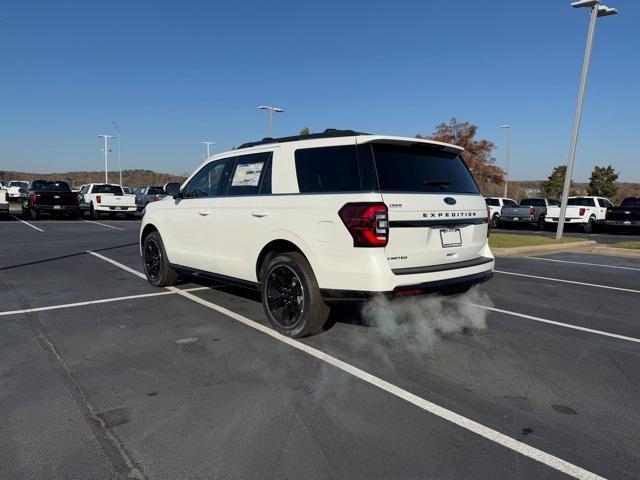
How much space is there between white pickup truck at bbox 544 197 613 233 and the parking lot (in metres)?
19.3

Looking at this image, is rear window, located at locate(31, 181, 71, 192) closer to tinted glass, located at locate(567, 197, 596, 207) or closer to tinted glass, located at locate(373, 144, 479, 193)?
tinted glass, located at locate(373, 144, 479, 193)

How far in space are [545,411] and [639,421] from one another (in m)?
0.59

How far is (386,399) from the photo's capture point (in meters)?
3.49

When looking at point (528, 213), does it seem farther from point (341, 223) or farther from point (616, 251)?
point (341, 223)

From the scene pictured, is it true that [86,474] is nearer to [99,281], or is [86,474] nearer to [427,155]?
[427,155]

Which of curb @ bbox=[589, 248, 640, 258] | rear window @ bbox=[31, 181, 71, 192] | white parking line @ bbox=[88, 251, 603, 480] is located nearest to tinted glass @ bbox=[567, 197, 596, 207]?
curb @ bbox=[589, 248, 640, 258]

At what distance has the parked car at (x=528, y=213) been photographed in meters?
25.2

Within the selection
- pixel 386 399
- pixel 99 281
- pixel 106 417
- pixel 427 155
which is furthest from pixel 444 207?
pixel 99 281

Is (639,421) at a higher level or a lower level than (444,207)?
lower

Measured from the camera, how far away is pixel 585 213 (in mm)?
23594

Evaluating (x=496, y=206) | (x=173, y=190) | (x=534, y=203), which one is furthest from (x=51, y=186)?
(x=534, y=203)

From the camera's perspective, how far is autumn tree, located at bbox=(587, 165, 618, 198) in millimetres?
42625

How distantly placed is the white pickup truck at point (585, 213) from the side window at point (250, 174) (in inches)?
861

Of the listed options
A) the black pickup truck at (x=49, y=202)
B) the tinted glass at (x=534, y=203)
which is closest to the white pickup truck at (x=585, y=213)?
the tinted glass at (x=534, y=203)
